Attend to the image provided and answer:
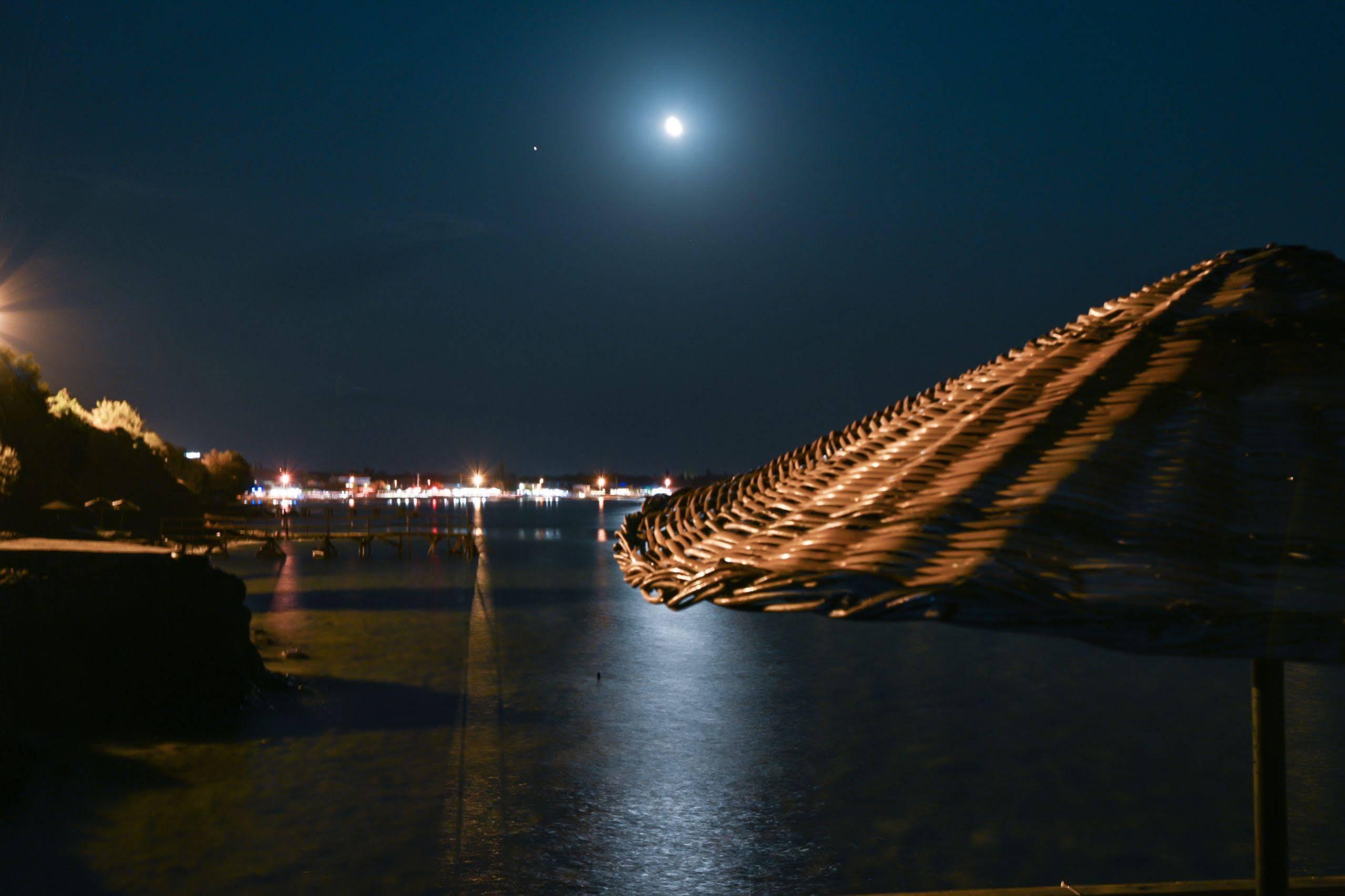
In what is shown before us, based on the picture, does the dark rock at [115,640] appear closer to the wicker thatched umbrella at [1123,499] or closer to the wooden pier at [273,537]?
the wicker thatched umbrella at [1123,499]

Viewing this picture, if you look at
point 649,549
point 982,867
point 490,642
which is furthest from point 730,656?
point 649,549

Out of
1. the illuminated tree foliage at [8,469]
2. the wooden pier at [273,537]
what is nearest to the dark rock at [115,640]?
the wooden pier at [273,537]

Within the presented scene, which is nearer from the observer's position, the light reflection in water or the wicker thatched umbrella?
the wicker thatched umbrella

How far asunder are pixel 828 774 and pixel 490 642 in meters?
13.7

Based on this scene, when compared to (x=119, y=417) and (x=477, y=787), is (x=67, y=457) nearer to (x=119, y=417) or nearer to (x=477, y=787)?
(x=119, y=417)

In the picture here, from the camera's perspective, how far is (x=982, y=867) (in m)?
12.4

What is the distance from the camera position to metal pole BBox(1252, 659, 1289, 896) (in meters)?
2.12

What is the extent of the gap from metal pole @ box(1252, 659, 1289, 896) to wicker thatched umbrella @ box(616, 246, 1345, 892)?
3.32 ft

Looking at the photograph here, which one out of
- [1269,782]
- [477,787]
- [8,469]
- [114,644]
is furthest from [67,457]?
[1269,782]

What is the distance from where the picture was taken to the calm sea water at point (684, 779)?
1202 cm

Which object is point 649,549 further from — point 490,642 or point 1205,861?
point 490,642

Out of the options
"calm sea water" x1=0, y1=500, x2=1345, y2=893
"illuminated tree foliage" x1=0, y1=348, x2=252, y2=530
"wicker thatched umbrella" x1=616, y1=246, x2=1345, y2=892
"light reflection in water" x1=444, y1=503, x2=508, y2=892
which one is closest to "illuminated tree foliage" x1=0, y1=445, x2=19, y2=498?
"illuminated tree foliage" x1=0, y1=348, x2=252, y2=530

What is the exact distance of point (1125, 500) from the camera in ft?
4.12

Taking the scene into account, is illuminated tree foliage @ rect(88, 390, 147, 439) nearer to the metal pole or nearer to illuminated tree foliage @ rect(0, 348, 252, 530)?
illuminated tree foliage @ rect(0, 348, 252, 530)
